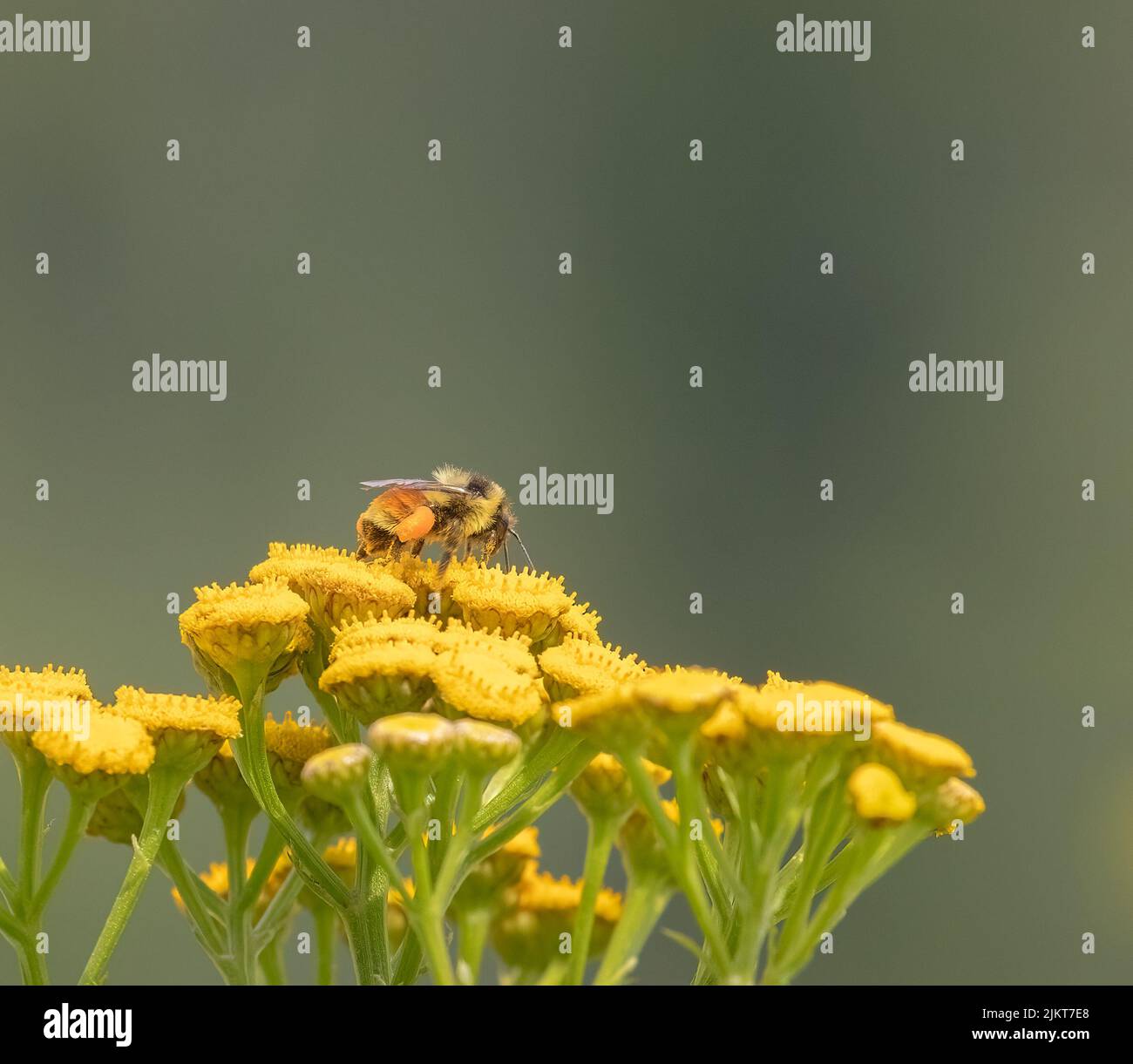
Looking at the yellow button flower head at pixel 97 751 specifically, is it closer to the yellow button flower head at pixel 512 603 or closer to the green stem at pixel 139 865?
the green stem at pixel 139 865

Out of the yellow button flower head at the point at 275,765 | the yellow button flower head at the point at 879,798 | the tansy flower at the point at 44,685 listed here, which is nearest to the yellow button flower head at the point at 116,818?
the yellow button flower head at the point at 275,765

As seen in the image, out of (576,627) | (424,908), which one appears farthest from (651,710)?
(576,627)

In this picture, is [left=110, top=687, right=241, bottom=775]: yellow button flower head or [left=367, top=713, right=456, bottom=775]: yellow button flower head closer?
[left=367, top=713, right=456, bottom=775]: yellow button flower head

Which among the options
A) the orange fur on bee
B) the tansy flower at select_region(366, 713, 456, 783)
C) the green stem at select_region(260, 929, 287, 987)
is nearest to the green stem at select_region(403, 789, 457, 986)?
the tansy flower at select_region(366, 713, 456, 783)

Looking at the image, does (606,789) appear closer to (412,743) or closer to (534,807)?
(534,807)

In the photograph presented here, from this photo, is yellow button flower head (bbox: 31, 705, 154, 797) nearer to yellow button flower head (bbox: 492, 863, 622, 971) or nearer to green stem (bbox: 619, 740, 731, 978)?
green stem (bbox: 619, 740, 731, 978)
